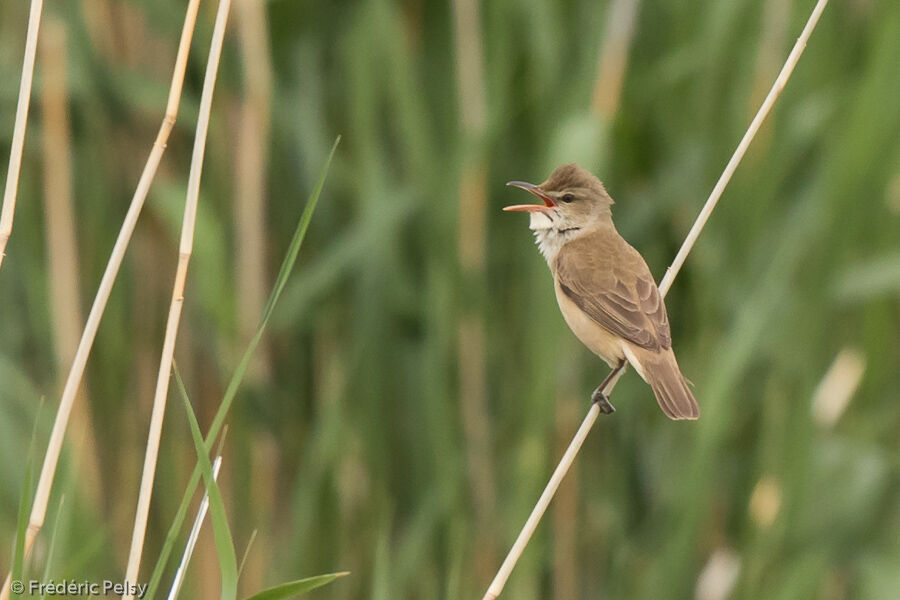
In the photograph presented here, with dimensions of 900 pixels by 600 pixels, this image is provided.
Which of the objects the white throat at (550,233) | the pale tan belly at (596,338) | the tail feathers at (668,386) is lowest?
the tail feathers at (668,386)

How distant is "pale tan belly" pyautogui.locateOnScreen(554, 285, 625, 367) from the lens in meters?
2.52

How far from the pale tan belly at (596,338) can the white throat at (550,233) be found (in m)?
0.14

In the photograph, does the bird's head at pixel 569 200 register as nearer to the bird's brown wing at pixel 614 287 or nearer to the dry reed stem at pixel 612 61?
the bird's brown wing at pixel 614 287

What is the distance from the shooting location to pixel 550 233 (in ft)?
8.62

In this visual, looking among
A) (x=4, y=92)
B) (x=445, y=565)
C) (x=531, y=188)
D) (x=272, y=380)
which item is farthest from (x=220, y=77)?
(x=445, y=565)

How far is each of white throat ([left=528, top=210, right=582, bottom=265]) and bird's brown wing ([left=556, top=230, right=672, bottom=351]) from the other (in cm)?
2

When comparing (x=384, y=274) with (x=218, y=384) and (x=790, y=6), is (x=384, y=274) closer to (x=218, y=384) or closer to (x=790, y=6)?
(x=218, y=384)

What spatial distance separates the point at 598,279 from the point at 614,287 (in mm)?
41

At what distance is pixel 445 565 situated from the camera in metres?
3.07

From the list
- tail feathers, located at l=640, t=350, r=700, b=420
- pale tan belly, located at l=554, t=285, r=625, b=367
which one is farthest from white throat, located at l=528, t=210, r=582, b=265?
tail feathers, located at l=640, t=350, r=700, b=420

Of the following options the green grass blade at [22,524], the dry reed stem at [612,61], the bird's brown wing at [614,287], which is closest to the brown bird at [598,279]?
the bird's brown wing at [614,287]

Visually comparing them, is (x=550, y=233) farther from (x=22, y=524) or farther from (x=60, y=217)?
(x=22, y=524)

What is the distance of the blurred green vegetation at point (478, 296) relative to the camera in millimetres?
2953

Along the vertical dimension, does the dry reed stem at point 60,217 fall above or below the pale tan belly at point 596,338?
above
